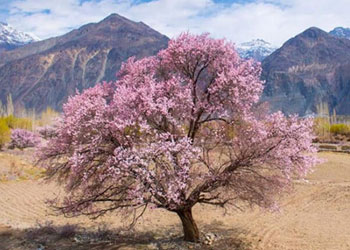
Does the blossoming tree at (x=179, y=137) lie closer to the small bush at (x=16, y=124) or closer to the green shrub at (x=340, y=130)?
the green shrub at (x=340, y=130)

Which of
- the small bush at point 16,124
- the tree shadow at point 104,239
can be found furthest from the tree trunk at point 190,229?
the small bush at point 16,124

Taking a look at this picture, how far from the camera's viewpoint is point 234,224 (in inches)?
646

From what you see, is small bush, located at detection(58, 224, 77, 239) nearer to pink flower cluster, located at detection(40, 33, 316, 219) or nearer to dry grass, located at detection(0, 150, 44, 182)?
pink flower cluster, located at detection(40, 33, 316, 219)

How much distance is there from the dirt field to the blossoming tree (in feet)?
5.81

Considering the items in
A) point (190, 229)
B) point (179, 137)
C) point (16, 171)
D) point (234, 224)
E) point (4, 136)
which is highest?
point (179, 137)

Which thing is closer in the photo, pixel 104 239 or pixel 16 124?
pixel 104 239

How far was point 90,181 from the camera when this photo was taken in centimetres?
1200

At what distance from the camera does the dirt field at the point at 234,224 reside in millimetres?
13625

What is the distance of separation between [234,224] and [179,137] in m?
6.87

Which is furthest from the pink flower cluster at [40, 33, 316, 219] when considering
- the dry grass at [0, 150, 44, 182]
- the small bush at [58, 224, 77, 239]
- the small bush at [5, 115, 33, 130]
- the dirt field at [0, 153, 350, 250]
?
the small bush at [5, 115, 33, 130]

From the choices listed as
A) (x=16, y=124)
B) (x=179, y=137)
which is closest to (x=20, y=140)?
(x=16, y=124)

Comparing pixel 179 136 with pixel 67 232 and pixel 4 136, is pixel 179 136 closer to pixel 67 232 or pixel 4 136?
pixel 67 232

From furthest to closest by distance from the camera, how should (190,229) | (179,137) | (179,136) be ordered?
(190,229)
(179,136)
(179,137)

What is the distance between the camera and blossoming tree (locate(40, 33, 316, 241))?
10195 mm
